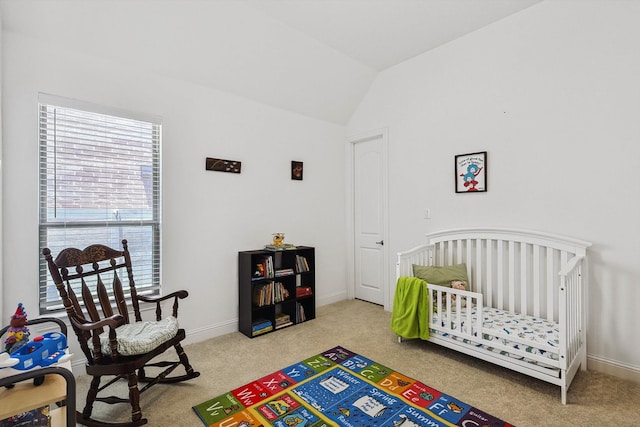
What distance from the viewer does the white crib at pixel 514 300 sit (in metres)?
2.12

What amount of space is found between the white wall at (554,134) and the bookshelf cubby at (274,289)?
4.64 ft

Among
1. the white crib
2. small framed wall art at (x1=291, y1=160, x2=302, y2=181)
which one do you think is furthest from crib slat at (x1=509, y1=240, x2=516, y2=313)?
small framed wall art at (x1=291, y1=160, x2=302, y2=181)

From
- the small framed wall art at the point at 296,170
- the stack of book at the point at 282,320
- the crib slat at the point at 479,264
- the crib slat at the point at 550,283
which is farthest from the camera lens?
the small framed wall art at the point at 296,170

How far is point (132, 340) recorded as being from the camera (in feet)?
6.26

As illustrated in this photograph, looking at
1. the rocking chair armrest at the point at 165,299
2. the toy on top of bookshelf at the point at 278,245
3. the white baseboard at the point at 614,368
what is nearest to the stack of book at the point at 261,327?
the toy on top of bookshelf at the point at 278,245

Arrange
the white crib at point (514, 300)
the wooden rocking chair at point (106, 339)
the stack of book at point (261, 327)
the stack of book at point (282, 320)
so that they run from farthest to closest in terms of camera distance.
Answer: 1. the stack of book at point (282, 320)
2. the stack of book at point (261, 327)
3. the white crib at point (514, 300)
4. the wooden rocking chair at point (106, 339)

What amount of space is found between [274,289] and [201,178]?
1363mm

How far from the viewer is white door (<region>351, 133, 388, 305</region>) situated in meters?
4.06

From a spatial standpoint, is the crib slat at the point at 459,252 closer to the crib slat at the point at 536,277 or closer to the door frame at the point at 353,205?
the crib slat at the point at 536,277

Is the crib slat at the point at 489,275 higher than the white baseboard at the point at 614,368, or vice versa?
the crib slat at the point at 489,275

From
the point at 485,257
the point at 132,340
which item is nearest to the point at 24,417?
the point at 132,340

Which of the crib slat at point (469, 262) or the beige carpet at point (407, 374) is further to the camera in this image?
the crib slat at point (469, 262)

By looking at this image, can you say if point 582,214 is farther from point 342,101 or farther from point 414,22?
point 342,101

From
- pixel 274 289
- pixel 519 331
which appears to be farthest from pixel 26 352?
pixel 519 331
